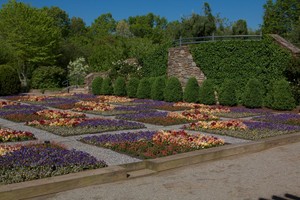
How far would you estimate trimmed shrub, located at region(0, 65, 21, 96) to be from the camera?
949 inches

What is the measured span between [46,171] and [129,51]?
24780mm

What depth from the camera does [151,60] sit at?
76.1 feet

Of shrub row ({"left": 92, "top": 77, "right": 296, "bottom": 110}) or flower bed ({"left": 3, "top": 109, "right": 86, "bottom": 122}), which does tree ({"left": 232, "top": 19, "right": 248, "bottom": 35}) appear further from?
flower bed ({"left": 3, "top": 109, "right": 86, "bottom": 122})

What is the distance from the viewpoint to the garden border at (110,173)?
16.0 feet

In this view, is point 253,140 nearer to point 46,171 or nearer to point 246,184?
point 246,184

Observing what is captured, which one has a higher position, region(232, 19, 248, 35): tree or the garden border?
region(232, 19, 248, 35): tree

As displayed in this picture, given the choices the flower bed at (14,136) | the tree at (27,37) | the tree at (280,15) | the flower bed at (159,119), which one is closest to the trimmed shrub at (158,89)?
the flower bed at (159,119)

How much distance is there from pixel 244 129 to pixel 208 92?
25.9 feet

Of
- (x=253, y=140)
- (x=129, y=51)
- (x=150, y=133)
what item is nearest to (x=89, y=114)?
(x=150, y=133)

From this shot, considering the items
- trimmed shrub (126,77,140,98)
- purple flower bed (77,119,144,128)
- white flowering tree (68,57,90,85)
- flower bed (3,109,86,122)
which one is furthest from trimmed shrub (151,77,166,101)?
white flowering tree (68,57,90,85)

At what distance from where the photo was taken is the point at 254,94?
1617 centimetres

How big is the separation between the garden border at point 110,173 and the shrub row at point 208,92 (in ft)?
26.4

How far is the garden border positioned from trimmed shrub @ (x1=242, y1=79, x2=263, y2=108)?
8.38 meters

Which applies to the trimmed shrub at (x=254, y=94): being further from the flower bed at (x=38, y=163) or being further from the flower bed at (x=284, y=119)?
the flower bed at (x=38, y=163)
